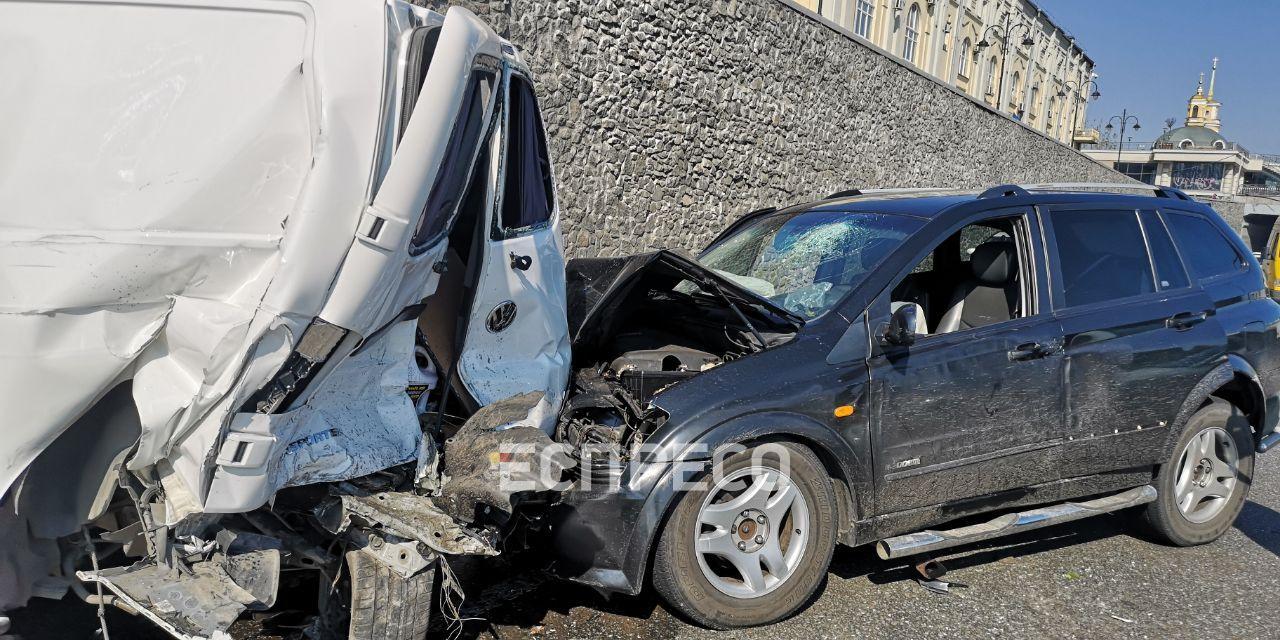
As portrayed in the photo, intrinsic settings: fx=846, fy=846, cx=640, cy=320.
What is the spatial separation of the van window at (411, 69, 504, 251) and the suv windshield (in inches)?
60.9

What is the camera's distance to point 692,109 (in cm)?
1318

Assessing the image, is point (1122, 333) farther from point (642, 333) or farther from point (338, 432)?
point (338, 432)

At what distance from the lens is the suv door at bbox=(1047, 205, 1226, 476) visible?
427cm

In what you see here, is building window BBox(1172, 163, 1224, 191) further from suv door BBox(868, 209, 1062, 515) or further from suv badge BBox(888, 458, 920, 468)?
suv badge BBox(888, 458, 920, 468)

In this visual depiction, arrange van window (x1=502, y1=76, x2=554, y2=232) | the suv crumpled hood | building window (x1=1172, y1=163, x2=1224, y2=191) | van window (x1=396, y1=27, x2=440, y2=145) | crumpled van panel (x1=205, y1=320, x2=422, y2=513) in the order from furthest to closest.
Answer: building window (x1=1172, y1=163, x2=1224, y2=191)
the suv crumpled hood
van window (x1=502, y1=76, x2=554, y2=232)
van window (x1=396, y1=27, x2=440, y2=145)
crumpled van panel (x1=205, y1=320, x2=422, y2=513)

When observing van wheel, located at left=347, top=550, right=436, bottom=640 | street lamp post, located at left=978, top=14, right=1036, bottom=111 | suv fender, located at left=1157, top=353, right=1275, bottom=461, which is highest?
street lamp post, located at left=978, top=14, right=1036, bottom=111

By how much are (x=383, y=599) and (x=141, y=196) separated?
1.54 metres

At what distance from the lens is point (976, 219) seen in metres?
4.29

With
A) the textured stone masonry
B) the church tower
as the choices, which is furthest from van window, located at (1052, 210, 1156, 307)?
the church tower

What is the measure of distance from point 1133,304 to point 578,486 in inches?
125

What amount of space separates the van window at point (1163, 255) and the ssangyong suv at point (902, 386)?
0.01m

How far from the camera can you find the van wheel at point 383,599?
294cm

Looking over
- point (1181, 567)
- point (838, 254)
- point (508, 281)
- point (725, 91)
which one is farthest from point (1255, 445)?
point (725, 91)

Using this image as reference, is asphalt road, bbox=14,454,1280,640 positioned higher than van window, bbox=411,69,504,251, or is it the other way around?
van window, bbox=411,69,504,251
